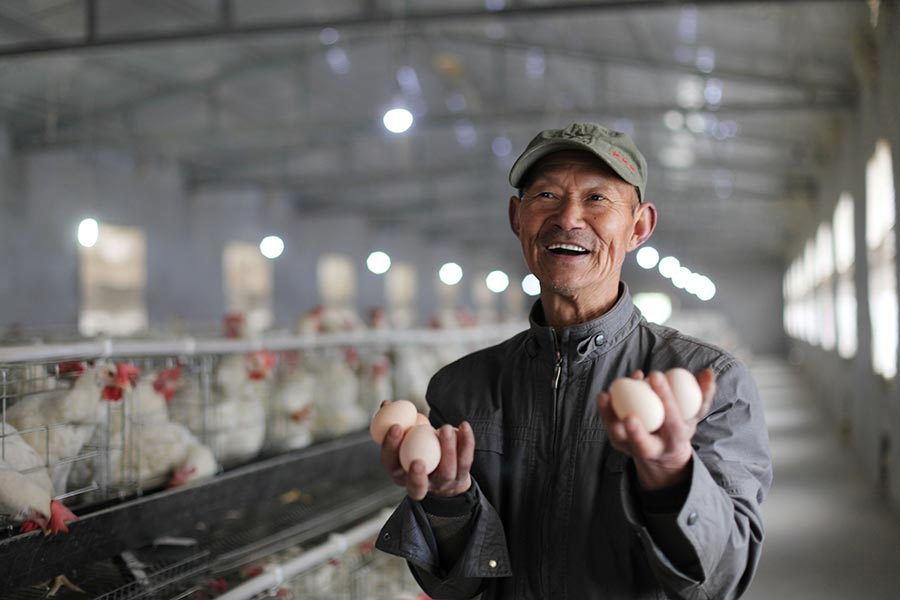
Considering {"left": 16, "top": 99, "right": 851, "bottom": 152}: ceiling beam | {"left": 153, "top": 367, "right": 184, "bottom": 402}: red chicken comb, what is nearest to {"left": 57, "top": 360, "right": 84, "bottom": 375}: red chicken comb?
{"left": 153, "top": 367, "right": 184, "bottom": 402}: red chicken comb

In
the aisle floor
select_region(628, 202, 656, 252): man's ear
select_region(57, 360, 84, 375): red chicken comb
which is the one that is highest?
select_region(628, 202, 656, 252): man's ear

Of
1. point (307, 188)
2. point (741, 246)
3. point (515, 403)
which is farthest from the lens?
point (741, 246)

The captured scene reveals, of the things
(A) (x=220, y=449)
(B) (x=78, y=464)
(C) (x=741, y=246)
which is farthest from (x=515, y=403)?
(C) (x=741, y=246)

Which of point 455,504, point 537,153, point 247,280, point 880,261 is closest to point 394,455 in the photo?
point 455,504

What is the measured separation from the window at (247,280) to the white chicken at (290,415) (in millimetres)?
10948

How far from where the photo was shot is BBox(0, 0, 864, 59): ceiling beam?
20.2 ft

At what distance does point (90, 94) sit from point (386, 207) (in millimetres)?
9047

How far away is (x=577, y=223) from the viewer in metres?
1.48

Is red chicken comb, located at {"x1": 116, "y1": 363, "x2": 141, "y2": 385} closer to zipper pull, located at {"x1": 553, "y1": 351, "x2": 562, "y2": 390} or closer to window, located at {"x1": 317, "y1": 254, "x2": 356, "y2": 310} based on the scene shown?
zipper pull, located at {"x1": 553, "y1": 351, "x2": 562, "y2": 390}

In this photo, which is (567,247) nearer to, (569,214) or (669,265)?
(569,214)

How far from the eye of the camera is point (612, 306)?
1.56 meters

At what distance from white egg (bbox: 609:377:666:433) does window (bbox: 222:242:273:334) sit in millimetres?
14708

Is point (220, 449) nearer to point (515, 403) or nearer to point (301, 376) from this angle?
point (301, 376)

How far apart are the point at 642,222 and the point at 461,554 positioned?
0.71m
